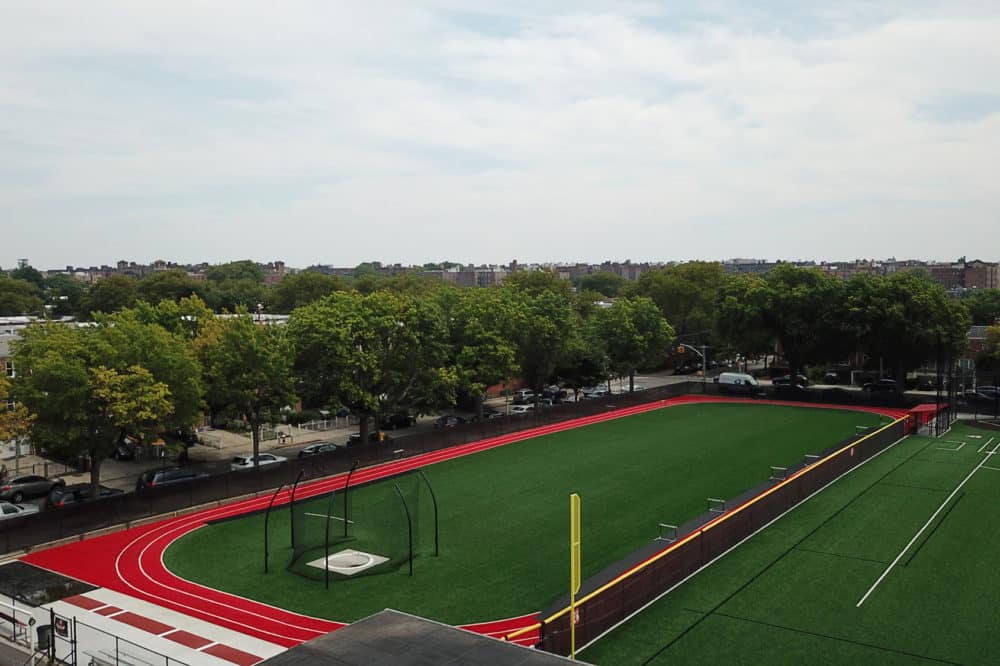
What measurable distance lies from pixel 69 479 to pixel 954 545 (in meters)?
42.9

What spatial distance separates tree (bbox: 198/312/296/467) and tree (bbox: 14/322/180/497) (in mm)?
4613

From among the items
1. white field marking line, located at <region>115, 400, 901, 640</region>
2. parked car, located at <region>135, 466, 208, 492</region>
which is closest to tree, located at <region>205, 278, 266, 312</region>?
white field marking line, located at <region>115, 400, 901, 640</region>

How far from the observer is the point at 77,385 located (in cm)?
3431

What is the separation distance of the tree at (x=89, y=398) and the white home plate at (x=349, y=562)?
41.3 feet

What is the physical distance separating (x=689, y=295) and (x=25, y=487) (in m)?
78.0

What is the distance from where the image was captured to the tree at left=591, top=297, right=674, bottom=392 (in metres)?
69.6

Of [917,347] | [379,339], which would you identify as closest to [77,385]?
[379,339]

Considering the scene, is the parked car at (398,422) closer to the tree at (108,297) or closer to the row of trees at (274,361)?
the row of trees at (274,361)

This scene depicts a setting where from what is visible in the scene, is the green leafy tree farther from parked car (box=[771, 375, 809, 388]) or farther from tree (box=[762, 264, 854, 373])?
parked car (box=[771, 375, 809, 388])

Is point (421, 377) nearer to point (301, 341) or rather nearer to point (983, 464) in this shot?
point (301, 341)

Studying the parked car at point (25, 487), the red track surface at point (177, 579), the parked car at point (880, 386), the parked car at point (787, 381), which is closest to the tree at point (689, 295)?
the parked car at point (787, 381)

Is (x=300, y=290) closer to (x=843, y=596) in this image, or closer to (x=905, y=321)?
(x=905, y=321)

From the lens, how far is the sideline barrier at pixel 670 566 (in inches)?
773

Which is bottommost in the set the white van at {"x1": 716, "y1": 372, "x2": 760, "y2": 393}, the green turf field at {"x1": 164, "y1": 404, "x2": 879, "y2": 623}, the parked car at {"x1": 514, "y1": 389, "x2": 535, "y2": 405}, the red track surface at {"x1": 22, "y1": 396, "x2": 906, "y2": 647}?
the red track surface at {"x1": 22, "y1": 396, "x2": 906, "y2": 647}
